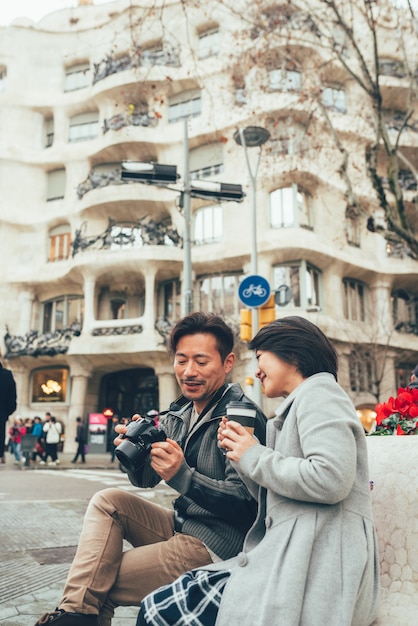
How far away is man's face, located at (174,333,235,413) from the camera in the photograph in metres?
2.61

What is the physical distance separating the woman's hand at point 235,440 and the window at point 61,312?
84.0 ft

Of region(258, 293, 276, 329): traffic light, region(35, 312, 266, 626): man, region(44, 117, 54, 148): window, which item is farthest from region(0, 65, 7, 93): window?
region(35, 312, 266, 626): man

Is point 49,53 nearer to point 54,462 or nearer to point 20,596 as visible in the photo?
point 54,462

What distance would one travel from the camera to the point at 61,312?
91.2ft

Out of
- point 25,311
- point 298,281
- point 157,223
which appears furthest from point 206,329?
point 25,311

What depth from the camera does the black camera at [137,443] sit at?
7.29ft

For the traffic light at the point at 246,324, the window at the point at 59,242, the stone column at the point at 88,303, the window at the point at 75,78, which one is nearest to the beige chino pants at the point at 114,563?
the traffic light at the point at 246,324

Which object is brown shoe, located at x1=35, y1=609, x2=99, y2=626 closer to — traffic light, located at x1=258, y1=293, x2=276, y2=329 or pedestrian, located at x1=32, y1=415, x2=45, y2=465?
traffic light, located at x1=258, y1=293, x2=276, y2=329

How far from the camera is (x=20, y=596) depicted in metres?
3.70

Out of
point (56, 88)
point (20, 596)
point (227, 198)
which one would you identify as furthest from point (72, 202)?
point (20, 596)

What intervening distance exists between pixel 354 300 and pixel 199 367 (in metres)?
23.8

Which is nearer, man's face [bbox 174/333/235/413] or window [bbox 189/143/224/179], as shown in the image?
man's face [bbox 174/333/235/413]

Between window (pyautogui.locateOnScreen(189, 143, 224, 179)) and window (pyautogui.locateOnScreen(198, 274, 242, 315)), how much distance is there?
4780 mm

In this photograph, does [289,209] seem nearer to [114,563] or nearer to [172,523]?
[172,523]
